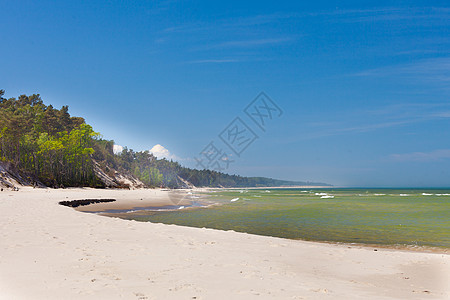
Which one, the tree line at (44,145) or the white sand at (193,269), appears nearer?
the white sand at (193,269)

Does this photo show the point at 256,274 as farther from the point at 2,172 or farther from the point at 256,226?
the point at 2,172

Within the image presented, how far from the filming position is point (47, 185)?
6925cm

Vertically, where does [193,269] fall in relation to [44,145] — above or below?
below

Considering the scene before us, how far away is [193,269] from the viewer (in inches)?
313

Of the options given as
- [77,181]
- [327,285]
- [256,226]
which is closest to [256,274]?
[327,285]

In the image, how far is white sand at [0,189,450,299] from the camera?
611 cm

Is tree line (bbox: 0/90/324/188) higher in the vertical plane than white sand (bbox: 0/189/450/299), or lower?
higher

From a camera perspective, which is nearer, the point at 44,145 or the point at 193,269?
the point at 193,269

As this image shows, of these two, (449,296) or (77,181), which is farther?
(77,181)

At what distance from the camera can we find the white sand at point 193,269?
6.11 meters

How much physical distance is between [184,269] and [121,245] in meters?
3.86

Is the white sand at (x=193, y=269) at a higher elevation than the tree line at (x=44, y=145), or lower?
lower

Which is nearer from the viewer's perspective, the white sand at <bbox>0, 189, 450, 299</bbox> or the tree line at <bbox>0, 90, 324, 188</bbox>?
the white sand at <bbox>0, 189, 450, 299</bbox>

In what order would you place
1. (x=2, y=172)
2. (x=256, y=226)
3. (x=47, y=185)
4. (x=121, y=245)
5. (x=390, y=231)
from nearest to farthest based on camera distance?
(x=121, y=245) < (x=390, y=231) < (x=256, y=226) < (x=2, y=172) < (x=47, y=185)
